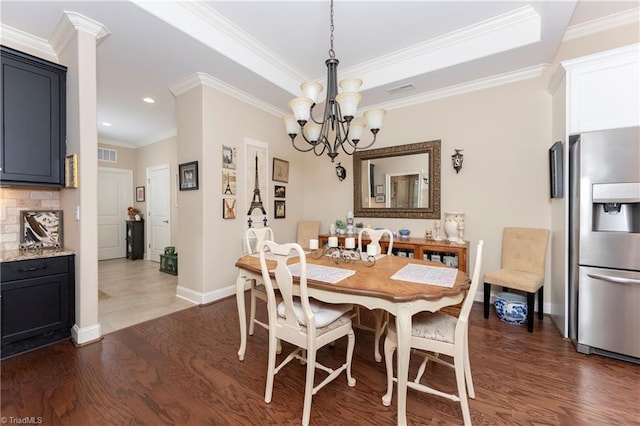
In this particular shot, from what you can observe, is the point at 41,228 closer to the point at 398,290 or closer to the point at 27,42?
the point at 27,42

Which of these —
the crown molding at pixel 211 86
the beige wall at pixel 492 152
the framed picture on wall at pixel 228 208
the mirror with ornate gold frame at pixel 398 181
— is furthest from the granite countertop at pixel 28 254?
the beige wall at pixel 492 152

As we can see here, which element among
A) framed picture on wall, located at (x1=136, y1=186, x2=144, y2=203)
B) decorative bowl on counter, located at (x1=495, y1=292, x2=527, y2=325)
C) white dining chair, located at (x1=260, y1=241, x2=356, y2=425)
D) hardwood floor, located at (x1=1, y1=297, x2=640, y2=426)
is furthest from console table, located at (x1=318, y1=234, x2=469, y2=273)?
framed picture on wall, located at (x1=136, y1=186, x2=144, y2=203)

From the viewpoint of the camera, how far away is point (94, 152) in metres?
2.45

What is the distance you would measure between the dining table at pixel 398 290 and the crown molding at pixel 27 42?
9.60 feet

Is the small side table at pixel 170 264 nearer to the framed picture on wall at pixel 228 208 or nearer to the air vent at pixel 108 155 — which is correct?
the framed picture on wall at pixel 228 208

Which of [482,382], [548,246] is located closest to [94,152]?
[482,382]

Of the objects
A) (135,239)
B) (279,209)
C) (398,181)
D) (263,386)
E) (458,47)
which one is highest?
(458,47)

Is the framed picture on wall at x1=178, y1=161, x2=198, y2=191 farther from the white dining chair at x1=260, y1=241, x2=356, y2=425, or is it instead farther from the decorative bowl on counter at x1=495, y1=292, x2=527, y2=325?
the decorative bowl on counter at x1=495, y1=292, x2=527, y2=325

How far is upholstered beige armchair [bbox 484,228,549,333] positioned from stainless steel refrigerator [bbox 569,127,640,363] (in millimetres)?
320

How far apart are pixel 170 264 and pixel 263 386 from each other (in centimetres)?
393

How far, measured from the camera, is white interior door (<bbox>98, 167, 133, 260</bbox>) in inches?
247

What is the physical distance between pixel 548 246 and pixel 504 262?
1.52 ft

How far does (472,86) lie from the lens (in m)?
3.44

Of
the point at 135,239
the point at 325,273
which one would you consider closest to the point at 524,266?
the point at 325,273
